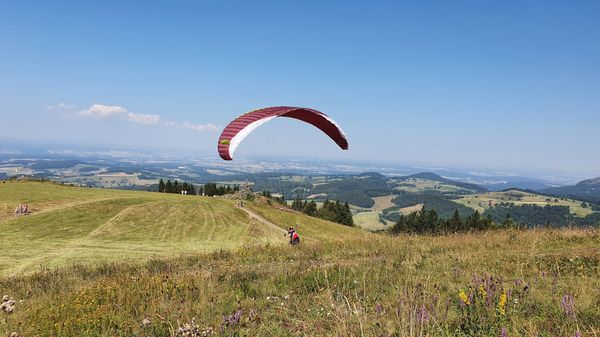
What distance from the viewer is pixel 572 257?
1062 cm

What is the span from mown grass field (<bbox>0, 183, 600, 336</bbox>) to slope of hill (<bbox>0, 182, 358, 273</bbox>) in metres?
9.85

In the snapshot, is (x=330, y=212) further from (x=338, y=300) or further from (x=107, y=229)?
(x=338, y=300)

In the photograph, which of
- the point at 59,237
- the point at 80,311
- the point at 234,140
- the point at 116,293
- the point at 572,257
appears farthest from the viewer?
the point at 59,237

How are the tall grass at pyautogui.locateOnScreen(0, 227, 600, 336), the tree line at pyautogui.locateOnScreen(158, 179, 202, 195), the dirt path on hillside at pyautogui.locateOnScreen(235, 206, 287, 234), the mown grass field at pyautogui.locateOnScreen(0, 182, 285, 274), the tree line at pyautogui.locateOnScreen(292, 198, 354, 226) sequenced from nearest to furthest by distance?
the tall grass at pyautogui.locateOnScreen(0, 227, 600, 336)
the mown grass field at pyautogui.locateOnScreen(0, 182, 285, 274)
the dirt path on hillside at pyautogui.locateOnScreen(235, 206, 287, 234)
the tree line at pyautogui.locateOnScreen(158, 179, 202, 195)
the tree line at pyautogui.locateOnScreen(292, 198, 354, 226)

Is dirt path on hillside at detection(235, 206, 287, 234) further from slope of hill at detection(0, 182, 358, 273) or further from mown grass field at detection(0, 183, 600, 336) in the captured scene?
mown grass field at detection(0, 183, 600, 336)

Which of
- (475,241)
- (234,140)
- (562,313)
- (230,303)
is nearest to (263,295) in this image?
(230,303)

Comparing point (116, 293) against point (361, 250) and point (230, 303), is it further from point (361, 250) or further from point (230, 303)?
point (361, 250)

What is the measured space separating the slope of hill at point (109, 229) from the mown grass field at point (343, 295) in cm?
985

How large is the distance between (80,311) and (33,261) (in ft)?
51.9

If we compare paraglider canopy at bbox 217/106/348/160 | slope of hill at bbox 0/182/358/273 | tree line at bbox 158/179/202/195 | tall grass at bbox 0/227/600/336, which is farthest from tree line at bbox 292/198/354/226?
tall grass at bbox 0/227/600/336

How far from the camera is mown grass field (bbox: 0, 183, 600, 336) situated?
16.1 ft

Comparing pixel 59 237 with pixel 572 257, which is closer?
pixel 572 257

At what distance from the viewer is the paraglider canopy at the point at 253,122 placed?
1286 centimetres

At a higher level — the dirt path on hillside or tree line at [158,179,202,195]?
the dirt path on hillside
